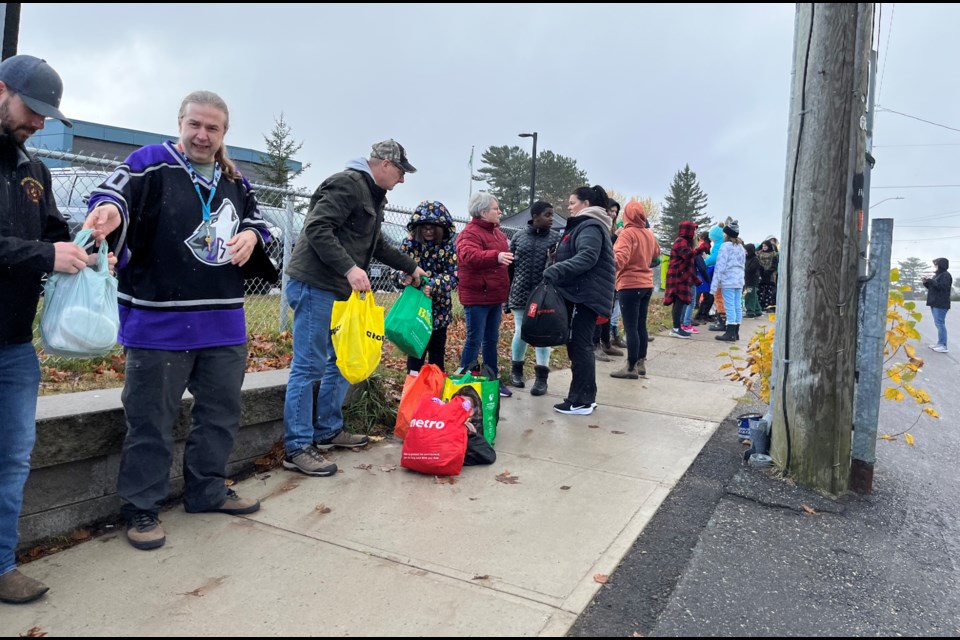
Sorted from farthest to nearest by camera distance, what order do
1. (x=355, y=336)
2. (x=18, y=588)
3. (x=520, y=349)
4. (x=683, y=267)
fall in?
(x=683, y=267)
(x=520, y=349)
(x=355, y=336)
(x=18, y=588)

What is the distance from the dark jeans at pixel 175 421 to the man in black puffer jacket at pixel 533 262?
11.3 feet

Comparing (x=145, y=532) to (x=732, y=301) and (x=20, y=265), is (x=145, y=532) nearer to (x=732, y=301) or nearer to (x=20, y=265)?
(x=20, y=265)

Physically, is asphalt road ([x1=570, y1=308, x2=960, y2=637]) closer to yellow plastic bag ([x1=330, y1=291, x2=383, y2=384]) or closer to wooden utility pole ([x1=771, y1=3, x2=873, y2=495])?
wooden utility pole ([x1=771, y1=3, x2=873, y2=495])

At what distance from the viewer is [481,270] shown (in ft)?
18.8

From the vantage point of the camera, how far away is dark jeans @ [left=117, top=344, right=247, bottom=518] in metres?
2.96

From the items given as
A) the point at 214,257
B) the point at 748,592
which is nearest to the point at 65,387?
the point at 214,257

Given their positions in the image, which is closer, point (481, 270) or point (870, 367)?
point (870, 367)

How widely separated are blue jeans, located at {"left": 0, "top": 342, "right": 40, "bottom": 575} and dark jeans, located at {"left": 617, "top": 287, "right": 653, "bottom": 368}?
5627mm

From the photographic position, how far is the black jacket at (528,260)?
6.30m

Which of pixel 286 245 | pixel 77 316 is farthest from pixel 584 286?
pixel 77 316

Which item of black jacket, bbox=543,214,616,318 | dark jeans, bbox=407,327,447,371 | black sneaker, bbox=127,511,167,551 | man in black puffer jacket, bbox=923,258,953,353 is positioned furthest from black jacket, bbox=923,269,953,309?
black sneaker, bbox=127,511,167,551

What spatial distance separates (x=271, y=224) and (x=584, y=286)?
Result: 3.26 meters

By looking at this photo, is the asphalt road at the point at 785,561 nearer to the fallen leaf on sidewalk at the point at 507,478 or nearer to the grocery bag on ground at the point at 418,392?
the fallen leaf on sidewalk at the point at 507,478

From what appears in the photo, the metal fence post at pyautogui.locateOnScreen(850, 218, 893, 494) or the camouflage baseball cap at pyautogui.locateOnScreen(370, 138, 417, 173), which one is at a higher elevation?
the camouflage baseball cap at pyautogui.locateOnScreen(370, 138, 417, 173)
